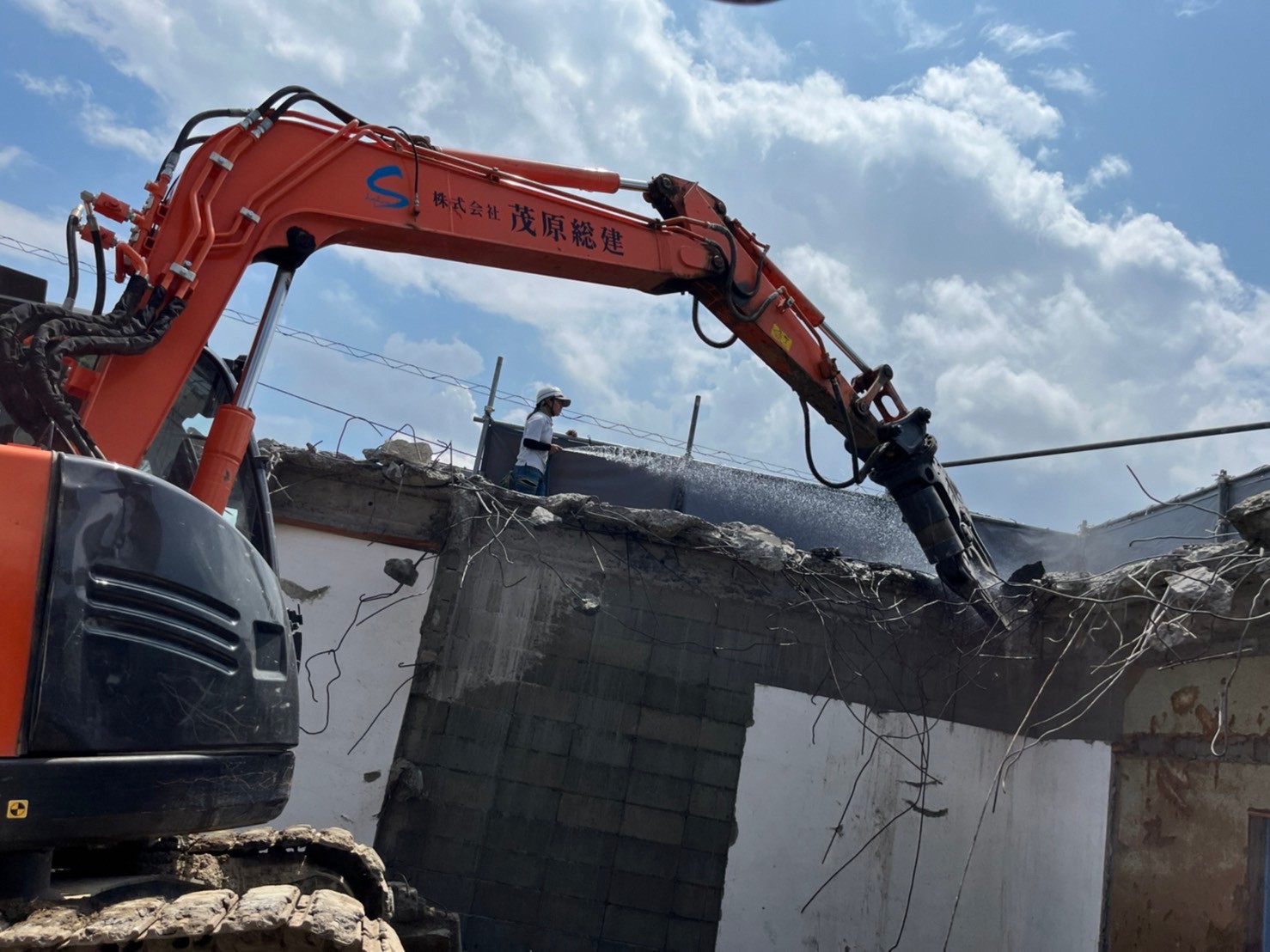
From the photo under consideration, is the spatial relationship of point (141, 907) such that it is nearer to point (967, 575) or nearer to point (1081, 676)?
point (967, 575)

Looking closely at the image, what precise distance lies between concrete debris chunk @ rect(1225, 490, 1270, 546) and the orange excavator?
284 centimetres

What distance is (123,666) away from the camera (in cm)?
254

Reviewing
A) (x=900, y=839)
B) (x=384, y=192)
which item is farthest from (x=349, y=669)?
(x=900, y=839)

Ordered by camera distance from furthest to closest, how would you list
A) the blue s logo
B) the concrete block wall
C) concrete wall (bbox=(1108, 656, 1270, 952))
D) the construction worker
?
the construction worker → the concrete block wall → concrete wall (bbox=(1108, 656, 1270, 952)) → the blue s logo

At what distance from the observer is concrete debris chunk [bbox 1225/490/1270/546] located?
16.8 feet

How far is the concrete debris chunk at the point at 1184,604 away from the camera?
5574mm

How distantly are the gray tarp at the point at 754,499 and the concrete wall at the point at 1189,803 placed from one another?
3.37 meters

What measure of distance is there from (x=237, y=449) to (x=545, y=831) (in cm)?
392

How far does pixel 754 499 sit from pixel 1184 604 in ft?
14.8

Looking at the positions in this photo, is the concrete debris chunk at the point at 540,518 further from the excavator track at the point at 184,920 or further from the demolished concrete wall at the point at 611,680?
the excavator track at the point at 184,920

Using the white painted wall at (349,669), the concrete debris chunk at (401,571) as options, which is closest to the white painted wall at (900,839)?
the white painted wall at (349,669)

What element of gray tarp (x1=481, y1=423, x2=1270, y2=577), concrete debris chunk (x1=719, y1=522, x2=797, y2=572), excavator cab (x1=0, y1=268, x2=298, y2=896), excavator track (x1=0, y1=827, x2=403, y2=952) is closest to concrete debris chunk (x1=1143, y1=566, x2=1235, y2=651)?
concrete debris chunk (x1=719, y1=522, x2=797, y2=572)

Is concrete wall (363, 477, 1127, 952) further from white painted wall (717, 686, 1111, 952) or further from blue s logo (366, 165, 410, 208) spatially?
blue s logo (366, 165, 410, 208)

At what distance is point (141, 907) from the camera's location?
8.34 ft
